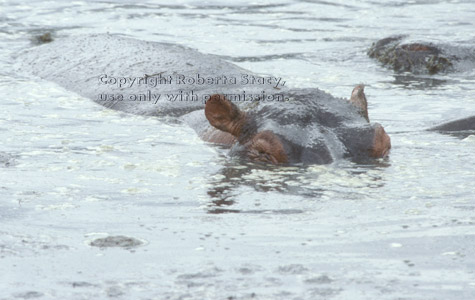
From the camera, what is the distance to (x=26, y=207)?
5199 millimetres

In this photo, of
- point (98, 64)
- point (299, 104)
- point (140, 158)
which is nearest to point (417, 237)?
point (299, 104)

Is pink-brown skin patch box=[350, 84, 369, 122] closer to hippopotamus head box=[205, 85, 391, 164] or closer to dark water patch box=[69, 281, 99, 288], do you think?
hippopotamus head box=[205, 85, 391, 164]

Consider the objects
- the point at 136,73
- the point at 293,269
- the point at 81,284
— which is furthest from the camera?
the point at 136,73

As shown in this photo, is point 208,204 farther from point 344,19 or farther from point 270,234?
point 344,19

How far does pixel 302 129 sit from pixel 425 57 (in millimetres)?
5045

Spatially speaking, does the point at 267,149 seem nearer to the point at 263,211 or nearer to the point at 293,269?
the point at 263,211

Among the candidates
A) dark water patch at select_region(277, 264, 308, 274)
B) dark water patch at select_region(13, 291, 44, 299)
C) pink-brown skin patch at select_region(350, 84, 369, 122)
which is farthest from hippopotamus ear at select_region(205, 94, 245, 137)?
dark water patch at select_region(13, 291, 44, 299)

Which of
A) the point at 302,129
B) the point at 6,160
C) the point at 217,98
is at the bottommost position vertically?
the point at 6,160

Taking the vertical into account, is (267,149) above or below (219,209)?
above

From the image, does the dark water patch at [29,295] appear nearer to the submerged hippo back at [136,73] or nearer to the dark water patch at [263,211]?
the dark water patch at [263,211]

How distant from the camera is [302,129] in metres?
6.23

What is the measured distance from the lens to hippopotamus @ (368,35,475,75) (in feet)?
34.7

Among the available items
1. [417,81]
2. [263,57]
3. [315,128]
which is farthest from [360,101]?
[263,57]

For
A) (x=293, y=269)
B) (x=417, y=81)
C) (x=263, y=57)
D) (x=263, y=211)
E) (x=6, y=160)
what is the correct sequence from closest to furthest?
(x=293, y=269) < (x=263, y=211) < (x=6, y=160) < (x=417, y=81) < (x=263, y=57)
